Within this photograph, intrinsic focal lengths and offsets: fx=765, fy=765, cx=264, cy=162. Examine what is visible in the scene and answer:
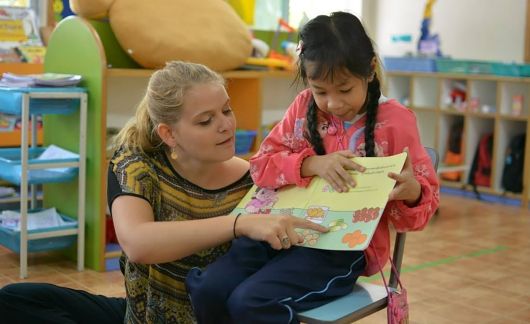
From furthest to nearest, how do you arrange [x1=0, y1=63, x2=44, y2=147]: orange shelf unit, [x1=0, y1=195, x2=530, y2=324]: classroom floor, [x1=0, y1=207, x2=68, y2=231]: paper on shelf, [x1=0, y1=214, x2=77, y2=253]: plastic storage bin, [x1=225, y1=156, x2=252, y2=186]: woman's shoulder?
[x1=0, y1=63, x2=44, y2=147]: orange shelf unit, [x1=0, y1=207, x2=68, y2=231]: paper on shelf, [x1=0, y1=214, x2=77, y2=253]: plastic storage bin, [x1=0, y1=195, x2=530, y2=324]: classroom floor, [x1=225, y1=156, x2=252, y2=186]: woman's shoulder

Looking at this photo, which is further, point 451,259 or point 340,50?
point 451,259

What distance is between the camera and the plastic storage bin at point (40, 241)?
140 inches

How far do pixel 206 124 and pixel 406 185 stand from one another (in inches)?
Answer: 18.2

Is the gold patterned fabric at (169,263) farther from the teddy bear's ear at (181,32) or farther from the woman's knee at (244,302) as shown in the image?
the teddy bear's ear at (181,32)

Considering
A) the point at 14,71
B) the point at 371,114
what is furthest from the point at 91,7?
the point at 371,114

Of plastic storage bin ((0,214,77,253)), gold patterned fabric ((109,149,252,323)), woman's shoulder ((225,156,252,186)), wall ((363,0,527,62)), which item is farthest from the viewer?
wall ((363,0,527,62))

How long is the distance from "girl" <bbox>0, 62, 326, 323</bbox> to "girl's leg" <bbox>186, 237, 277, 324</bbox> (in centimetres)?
5

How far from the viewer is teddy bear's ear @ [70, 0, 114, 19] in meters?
3.69

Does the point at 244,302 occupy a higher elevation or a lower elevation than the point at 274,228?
lower

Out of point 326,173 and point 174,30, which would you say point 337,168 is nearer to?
point 326,173

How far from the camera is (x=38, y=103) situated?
3.50 metres

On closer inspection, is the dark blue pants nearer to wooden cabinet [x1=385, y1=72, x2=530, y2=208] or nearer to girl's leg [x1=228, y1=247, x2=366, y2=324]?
girl's leg [x1=228, y1=247, x2=366, y2=324]

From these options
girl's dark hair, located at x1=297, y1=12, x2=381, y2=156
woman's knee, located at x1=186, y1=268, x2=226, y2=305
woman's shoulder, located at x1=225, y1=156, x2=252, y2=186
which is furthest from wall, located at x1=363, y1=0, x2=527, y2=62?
woman's knee, located at x1=186, y1=268, x2=226, y2=305

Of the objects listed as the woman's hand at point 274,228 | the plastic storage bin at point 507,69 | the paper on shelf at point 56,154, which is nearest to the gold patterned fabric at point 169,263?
the woman's hand at point 274,228
